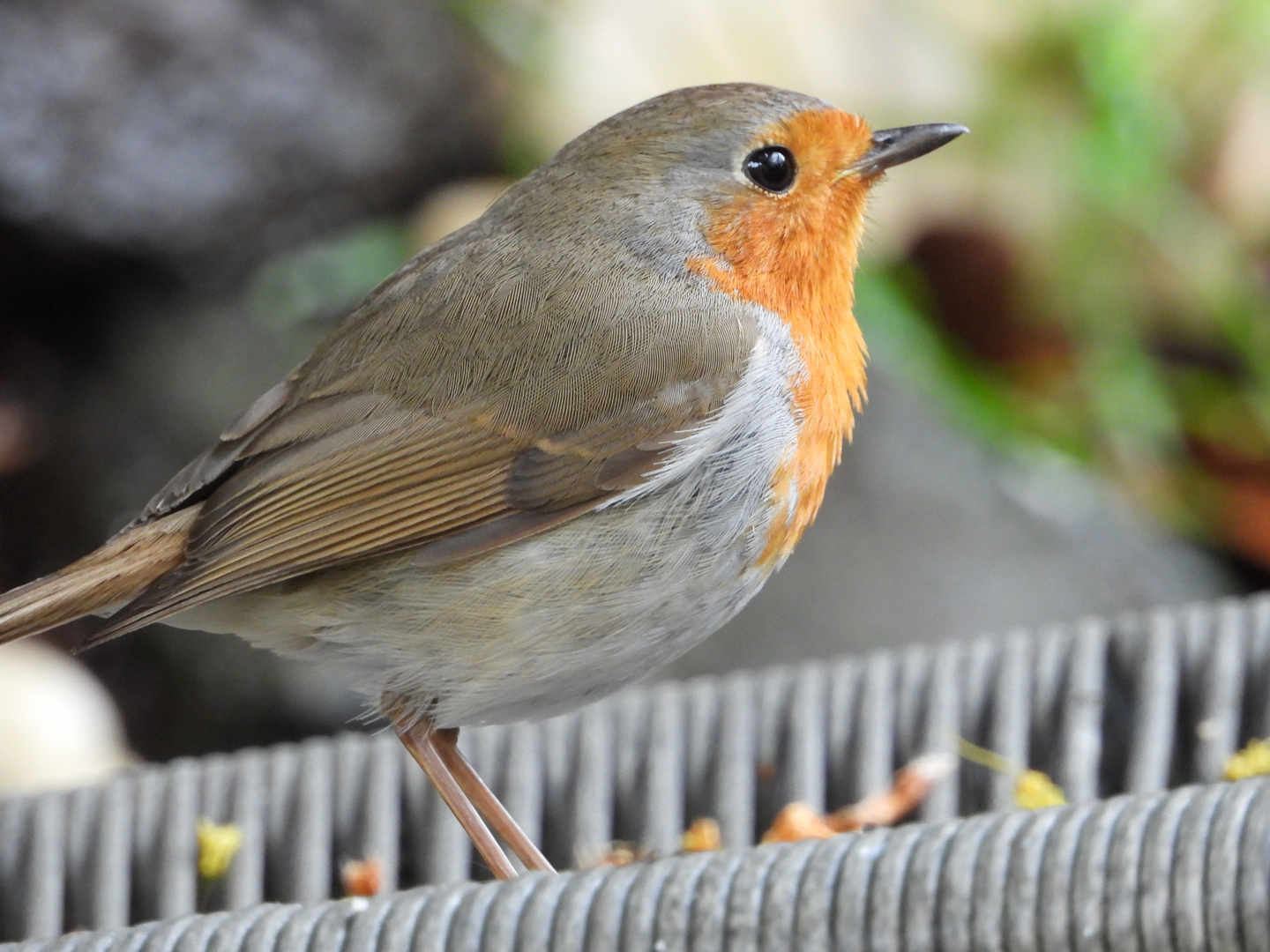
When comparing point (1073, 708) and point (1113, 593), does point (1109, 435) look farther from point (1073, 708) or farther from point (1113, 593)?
point (1073, 708)

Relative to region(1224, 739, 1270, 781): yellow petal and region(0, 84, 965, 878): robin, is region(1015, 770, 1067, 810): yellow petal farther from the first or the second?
region(0, 84, 965, 878): robin

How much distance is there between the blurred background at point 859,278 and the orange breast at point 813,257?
1.46m

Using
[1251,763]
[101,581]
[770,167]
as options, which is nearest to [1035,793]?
[1251,763]

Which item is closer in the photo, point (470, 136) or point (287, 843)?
point (287, 843)

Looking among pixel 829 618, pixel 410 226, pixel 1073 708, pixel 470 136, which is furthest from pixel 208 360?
pixel 1073 708

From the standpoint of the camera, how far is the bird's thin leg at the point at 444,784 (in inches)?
84.7

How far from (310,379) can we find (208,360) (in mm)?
2094

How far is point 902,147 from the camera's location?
2400 mm

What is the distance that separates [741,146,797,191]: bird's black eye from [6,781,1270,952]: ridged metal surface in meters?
1.17

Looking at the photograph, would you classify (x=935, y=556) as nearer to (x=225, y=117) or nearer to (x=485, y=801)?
(x=485, y=801)

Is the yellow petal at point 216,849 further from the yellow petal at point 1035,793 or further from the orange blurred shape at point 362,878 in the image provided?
the yellow petal at point 1035,793

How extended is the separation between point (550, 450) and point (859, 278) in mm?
2288

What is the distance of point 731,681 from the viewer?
245cm

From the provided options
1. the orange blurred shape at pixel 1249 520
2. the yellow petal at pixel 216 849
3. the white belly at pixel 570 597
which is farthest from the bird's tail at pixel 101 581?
the orange blurred shape at pixel 1249 520
